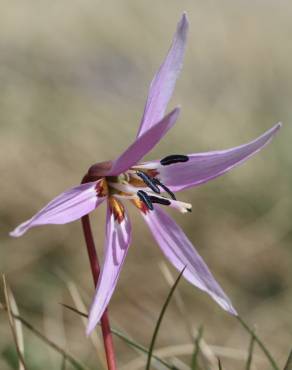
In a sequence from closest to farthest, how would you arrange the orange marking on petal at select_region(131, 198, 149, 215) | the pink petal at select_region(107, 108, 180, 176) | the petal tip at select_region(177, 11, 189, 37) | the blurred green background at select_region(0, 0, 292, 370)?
1. the pink petal at select_region(107, 108, 180, 176)
2. the petal tip at select_region(177, 11, 189, 37)
3. the orange marking on petal at select_region(131, 198, 149, 215)
4. the blurred green background at select_region(0, 0, 292, 370)

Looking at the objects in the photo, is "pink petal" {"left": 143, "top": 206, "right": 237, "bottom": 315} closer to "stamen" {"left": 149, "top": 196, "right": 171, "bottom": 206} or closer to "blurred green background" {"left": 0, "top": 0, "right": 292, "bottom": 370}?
"stamen" {"left": 149, "top": 196, "right": 171, "bottom": 206}

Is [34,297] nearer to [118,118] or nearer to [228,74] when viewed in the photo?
[118,118]

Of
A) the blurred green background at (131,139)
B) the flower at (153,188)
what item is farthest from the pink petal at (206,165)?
the blurred green background at (131,139)

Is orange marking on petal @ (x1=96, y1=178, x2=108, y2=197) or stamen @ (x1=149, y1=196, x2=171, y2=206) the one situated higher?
orange marking on petal @ (x1=96, y1=178, x2=108, y2=197)

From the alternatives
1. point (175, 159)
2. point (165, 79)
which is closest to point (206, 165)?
point (175, 159)

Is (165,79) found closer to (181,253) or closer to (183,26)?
(183,26)

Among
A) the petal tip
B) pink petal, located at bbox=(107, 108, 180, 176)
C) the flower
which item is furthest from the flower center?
the petal tip

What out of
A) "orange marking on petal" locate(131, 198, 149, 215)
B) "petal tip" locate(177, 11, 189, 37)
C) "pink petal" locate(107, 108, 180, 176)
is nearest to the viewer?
"pink petal" locate(107, 108, 180, 176)

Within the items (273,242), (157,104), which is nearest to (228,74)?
(273,242)

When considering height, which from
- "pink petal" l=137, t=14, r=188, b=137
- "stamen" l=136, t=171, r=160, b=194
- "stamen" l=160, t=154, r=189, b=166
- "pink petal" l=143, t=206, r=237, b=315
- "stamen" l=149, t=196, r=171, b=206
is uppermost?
"pink petal" l=137, t=14, r=188, b=137
